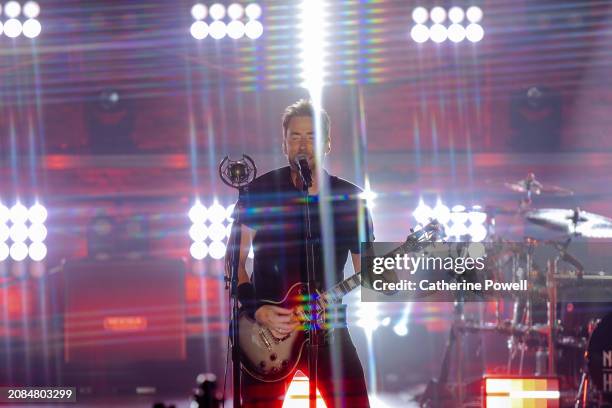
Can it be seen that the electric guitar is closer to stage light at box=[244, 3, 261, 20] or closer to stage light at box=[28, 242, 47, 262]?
stage light at box=[244, 3, 261, 20]

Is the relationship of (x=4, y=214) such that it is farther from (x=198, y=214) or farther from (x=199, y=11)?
(x=199, y=11)

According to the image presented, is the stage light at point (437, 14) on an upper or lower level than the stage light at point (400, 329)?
upper

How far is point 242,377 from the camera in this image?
4219 mm

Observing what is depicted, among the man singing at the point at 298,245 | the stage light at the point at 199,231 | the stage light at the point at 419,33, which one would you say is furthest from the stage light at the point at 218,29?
the man singing at the point at 298,245

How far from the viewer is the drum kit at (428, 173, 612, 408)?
570 centimetres

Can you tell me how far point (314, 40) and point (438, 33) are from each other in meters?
0.96

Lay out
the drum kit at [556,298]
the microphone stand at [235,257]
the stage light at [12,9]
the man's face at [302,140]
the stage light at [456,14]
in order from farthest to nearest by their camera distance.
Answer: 1. the stage light at [456,14]
2. the stage light at [12,9]
3. the drum kit at [556,298]
4. the man's face at [302,140]
5. the microphone stand at [235,257]

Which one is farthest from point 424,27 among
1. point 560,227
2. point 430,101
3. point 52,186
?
point 52,186

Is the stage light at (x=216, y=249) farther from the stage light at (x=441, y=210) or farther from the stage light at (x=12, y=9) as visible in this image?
the stage light at (x=12, y=9)

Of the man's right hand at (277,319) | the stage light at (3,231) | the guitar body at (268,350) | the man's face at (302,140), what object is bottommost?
the guitar body at (268,350)

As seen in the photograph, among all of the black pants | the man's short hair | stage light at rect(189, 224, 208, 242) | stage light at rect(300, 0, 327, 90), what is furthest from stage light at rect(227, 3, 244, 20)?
the black pants

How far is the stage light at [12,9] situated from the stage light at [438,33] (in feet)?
10.4

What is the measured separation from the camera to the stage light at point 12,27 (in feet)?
23.2

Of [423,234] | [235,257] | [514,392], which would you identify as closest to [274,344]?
[235,257]
